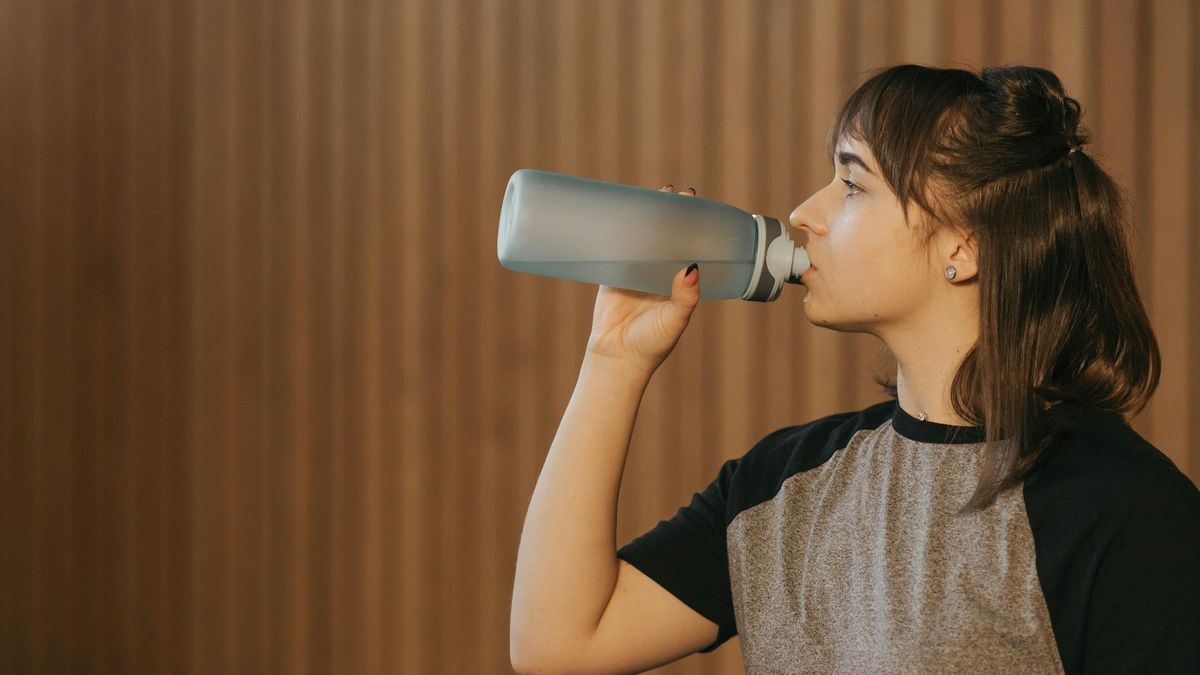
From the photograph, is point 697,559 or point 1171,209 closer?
point 697,559

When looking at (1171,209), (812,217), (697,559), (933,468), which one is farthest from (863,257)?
(1171,209)

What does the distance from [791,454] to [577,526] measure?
0.22m

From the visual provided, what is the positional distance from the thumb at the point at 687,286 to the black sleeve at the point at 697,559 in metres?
0.20

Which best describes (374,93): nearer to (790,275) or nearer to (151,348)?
(151,348)

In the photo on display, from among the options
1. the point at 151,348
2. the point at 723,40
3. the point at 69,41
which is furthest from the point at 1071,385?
the point at 69,41

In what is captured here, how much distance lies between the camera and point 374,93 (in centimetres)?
201

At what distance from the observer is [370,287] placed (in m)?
2.01

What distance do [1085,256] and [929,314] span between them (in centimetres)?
14

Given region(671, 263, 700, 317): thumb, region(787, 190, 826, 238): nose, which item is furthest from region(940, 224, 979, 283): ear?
region(671, 263, 700, 317): thumb

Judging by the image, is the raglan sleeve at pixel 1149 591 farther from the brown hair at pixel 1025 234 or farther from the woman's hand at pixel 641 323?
the woman's hand at pixel 641 323

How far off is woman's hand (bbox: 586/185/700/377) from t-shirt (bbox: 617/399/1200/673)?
152 millimetres

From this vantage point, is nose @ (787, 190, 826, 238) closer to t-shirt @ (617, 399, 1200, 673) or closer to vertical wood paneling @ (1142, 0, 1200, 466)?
t-shirt @ (617, 399, 1200, 673)

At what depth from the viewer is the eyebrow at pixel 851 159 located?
3.38ft

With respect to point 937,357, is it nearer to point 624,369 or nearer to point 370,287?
point 624,369
